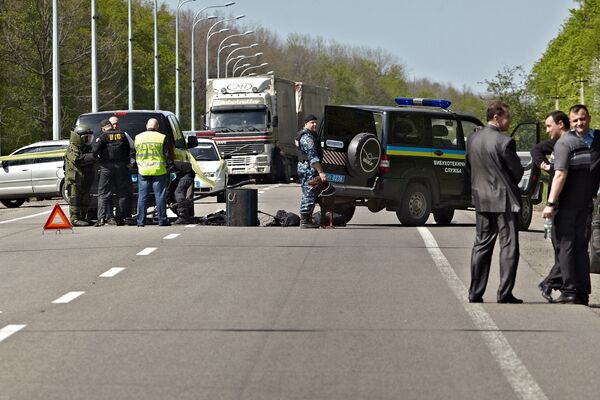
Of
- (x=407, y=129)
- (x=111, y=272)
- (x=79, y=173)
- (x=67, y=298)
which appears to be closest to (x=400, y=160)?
(x=407, y=129)

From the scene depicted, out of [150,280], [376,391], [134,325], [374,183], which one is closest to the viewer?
[376,391]

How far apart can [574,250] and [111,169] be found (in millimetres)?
11595

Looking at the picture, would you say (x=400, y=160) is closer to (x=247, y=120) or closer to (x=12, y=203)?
(x=12, y=203)

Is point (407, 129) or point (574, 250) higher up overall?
point (407, 129)

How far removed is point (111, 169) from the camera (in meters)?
22.4

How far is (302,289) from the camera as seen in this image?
12.9 m

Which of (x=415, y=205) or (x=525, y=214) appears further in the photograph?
(x=525, y=214)

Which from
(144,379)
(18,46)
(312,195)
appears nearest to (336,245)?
(312,195)

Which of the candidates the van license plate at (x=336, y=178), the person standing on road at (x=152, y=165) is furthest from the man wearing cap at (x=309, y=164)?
the person standing on road at (x=152, y=165)

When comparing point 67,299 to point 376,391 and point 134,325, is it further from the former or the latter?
point 376,391

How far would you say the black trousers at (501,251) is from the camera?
12.0m

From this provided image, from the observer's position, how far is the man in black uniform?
22203 mm

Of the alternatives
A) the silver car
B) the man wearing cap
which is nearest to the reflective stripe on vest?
the man wearing cap

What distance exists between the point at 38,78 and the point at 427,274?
52.9 m
